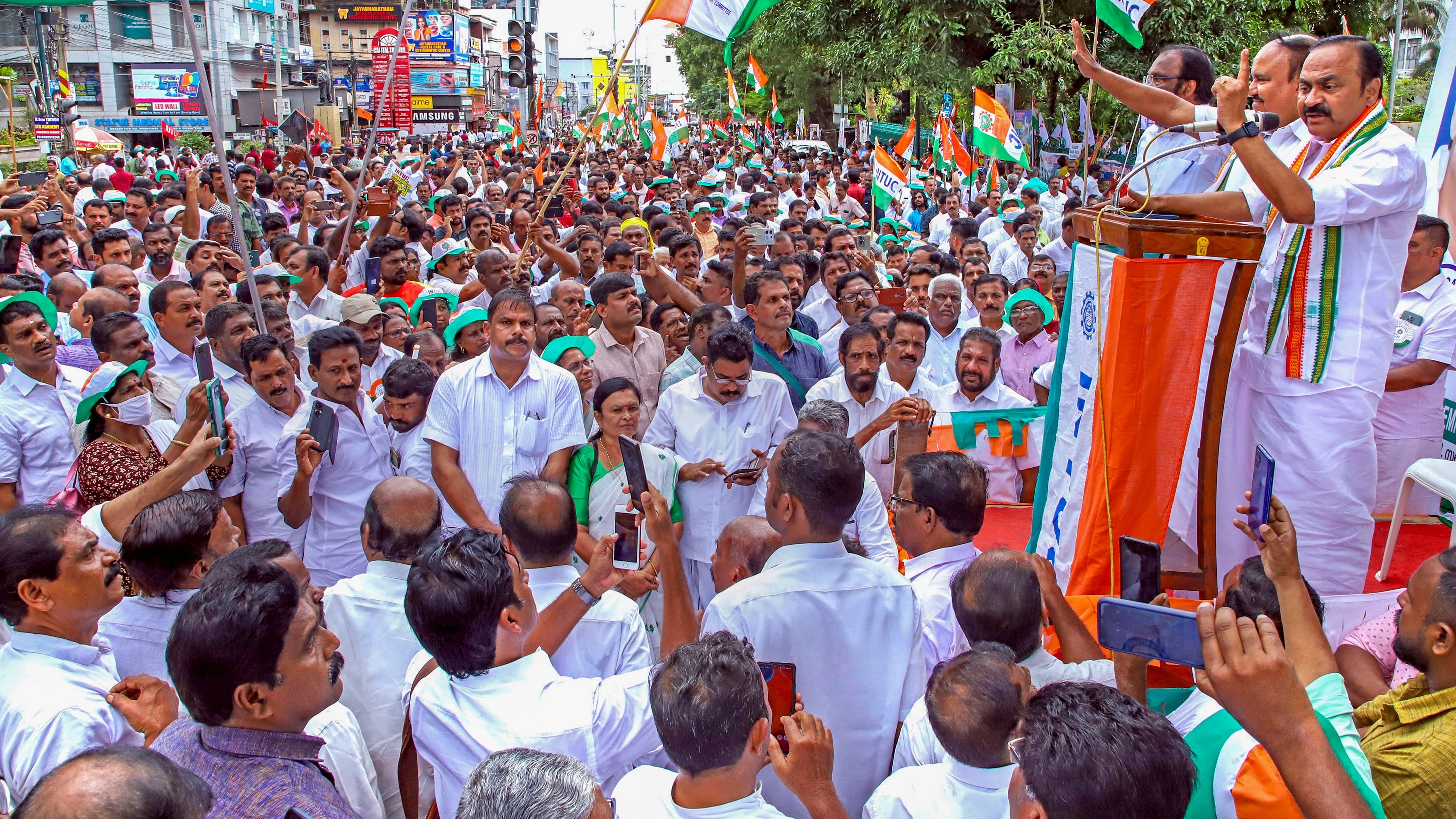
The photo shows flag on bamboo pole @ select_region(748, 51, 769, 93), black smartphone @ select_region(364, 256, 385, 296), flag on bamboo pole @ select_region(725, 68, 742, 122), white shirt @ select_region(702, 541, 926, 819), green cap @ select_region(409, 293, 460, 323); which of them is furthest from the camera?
flag on bamboo pole @ select_region(748, 51, 769, 93)

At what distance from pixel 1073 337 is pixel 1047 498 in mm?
543

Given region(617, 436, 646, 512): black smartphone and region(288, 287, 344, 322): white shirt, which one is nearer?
region(617, 436, 646, 512): black smartphone

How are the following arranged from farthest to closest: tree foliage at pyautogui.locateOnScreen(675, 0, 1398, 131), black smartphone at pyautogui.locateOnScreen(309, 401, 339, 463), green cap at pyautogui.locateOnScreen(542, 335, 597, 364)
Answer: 1. tree foliage at pyautogui.locateOnScreen(675, 0, 1398, 131)
2. green cap at pyautogui.locateOnScreen(542, 335, 597, 364)
3. black smartphone at pyautogui.locateOnScreen(309, 401, 339, 463)

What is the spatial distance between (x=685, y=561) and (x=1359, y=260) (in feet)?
8.45

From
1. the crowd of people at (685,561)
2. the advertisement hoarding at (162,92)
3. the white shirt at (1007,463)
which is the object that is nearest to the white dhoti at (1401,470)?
the crowd of people at (685,561)

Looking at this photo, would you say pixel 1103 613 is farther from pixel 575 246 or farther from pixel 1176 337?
pixel 575 246

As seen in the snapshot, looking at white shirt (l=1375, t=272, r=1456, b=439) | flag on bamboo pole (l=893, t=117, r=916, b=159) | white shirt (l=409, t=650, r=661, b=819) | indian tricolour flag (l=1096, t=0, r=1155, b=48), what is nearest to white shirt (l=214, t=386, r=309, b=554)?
white shirt (l=409, t=650, r=661, b=819)

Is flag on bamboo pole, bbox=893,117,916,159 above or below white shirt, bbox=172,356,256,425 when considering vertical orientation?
above

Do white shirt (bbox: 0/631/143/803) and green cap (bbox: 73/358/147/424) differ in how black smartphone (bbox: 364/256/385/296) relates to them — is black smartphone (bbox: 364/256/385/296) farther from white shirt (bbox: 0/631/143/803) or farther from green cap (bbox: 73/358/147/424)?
white shirt (bbox: 0/631/143/803)

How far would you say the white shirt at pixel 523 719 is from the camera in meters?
2.41

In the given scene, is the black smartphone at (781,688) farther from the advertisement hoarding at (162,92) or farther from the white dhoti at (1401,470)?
the advertisement hoarding at (162,92)

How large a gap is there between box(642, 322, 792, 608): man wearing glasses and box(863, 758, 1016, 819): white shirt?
1984mm

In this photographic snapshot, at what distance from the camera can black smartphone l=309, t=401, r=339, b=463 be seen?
160 inches

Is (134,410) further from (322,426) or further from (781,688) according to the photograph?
(781,688)
